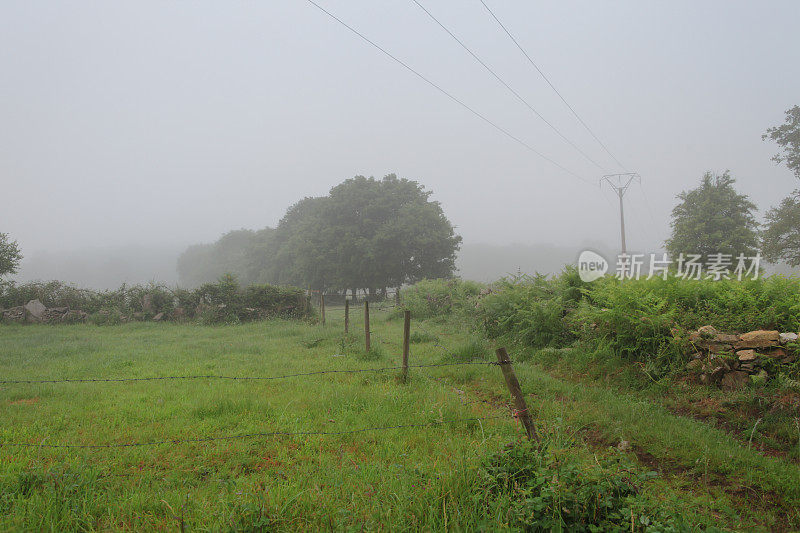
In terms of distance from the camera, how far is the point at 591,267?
938cm

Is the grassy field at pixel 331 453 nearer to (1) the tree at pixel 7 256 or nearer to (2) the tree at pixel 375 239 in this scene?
(1) the tree at pixel 7 256

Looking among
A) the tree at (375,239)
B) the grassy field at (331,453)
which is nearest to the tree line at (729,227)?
the tree at (375,239)

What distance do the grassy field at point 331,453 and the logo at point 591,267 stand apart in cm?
315

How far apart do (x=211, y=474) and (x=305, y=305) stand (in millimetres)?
16270

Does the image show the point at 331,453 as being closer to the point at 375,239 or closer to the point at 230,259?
the point at 375,239

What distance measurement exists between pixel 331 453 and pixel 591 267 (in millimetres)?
7851

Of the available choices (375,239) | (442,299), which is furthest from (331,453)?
(375,239)

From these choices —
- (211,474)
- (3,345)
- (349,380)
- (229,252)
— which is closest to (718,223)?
(349,380)

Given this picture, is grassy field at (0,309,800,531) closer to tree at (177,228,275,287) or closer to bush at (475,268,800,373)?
bush at (475,268,800,373)

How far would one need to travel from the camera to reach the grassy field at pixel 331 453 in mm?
2750

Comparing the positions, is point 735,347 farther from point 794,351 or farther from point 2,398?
point 2,398

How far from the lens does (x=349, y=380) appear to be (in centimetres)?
674

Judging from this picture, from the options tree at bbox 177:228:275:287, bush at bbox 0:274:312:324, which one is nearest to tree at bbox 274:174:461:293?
bush at bbox 0:274:312:324

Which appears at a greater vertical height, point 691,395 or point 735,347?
point 735,347
